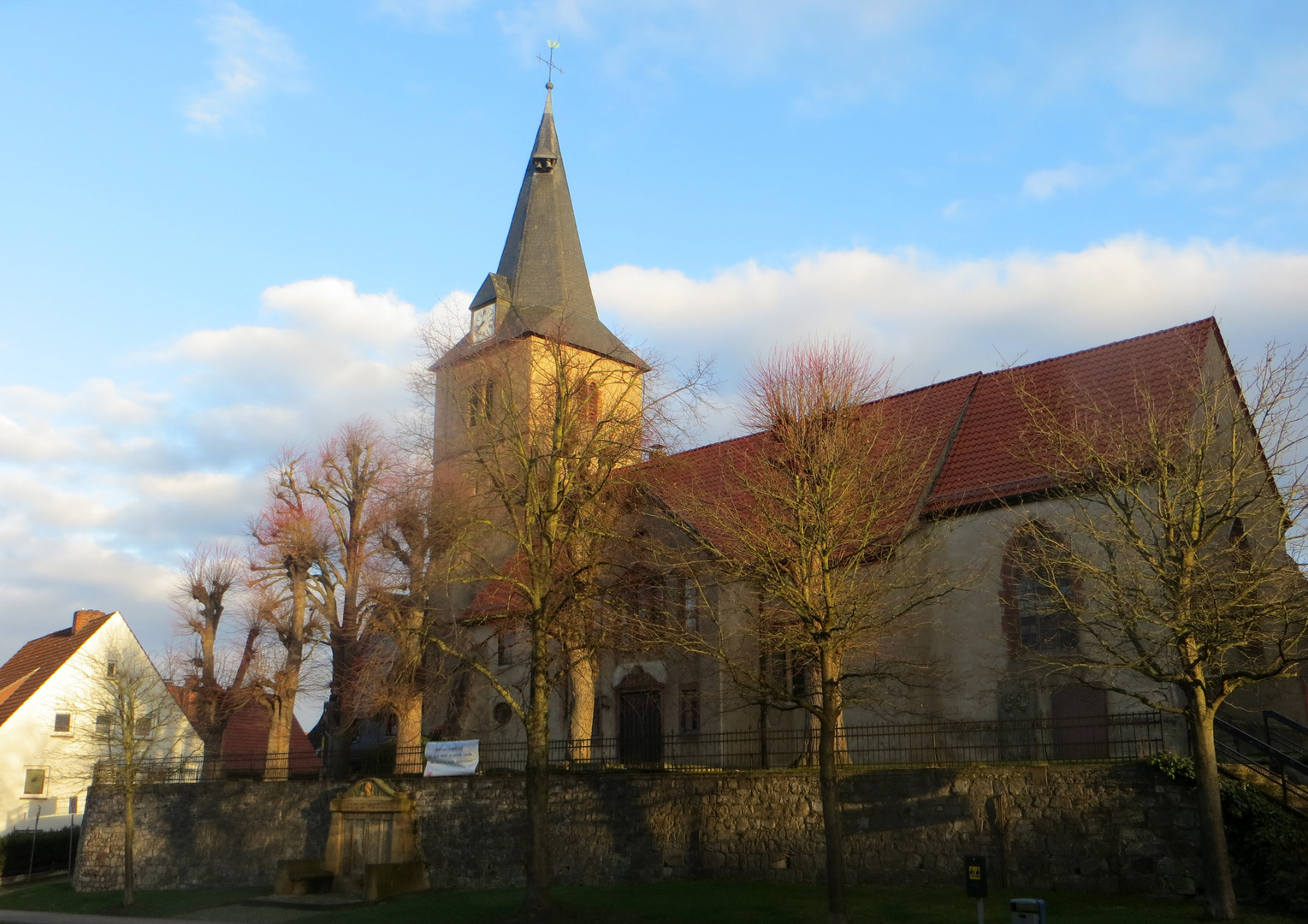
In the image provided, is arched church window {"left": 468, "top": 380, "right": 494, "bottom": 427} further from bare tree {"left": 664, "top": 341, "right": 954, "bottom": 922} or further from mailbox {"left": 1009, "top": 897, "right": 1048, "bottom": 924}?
mailbox {"left": 1009, "top": 897, "right": 1048, "bottom": 924}

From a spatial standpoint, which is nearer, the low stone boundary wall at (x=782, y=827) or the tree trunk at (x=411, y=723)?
the low stone boundary wall at (x=782, y=827)

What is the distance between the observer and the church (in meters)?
22.5

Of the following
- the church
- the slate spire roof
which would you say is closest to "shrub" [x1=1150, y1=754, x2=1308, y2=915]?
the church

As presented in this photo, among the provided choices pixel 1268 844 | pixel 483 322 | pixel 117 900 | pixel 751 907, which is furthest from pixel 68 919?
pixel 1268 844

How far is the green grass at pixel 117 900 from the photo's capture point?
87.0 ft

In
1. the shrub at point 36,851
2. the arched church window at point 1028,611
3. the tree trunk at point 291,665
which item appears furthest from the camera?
the shrub at point 36,851

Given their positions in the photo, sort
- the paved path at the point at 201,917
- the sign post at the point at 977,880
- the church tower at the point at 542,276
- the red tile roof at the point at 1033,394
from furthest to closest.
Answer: the church tower at the point at 542,276 → the red tile roof at the point at 1033,394 → the paved path at the point at 201,917 → the sign post at the point at 977,880

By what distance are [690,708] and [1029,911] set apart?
16.1 m

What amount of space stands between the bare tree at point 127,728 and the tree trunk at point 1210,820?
959 inches

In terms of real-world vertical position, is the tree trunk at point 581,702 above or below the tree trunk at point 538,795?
above

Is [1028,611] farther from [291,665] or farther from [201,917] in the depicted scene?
[291,665]

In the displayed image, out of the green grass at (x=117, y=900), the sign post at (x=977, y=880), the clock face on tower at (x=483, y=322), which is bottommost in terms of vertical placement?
the green grass at (x=117, y=900)

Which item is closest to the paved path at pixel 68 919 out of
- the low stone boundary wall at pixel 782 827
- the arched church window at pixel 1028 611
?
the low stone boundary wall at pixel 782 827

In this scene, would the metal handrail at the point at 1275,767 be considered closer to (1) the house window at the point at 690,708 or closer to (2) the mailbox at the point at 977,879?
(2) the mailbox at the point at 977,879
